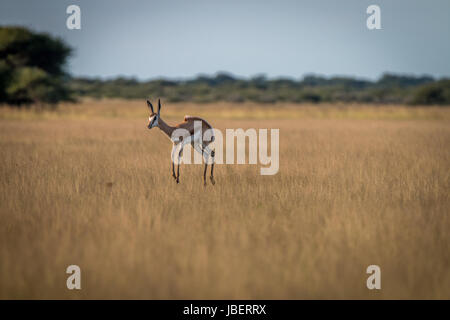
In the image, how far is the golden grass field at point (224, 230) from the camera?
304 cm

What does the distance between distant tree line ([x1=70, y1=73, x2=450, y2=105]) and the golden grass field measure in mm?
27980

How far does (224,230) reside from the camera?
4141 mm

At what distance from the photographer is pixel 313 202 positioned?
5.47m

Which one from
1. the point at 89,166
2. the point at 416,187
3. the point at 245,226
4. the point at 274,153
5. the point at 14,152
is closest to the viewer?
the point at 245,226

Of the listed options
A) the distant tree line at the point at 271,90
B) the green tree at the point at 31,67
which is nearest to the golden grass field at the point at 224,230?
the green tree at the point at 31,67

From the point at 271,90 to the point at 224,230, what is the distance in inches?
3621

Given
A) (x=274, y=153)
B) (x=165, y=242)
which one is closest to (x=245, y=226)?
(x=165, y=242)

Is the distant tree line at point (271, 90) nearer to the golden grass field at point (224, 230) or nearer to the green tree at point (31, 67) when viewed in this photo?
the green tree at point (31, 67)

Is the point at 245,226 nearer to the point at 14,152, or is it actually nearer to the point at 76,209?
the point at 76,209

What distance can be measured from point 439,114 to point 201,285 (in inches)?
1129

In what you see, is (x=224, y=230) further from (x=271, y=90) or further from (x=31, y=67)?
(x=271, y=90)

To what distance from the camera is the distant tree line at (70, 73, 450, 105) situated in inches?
2309

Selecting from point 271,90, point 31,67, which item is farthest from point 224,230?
point 271,90

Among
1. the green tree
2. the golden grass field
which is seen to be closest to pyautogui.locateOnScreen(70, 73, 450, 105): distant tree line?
the green tree
